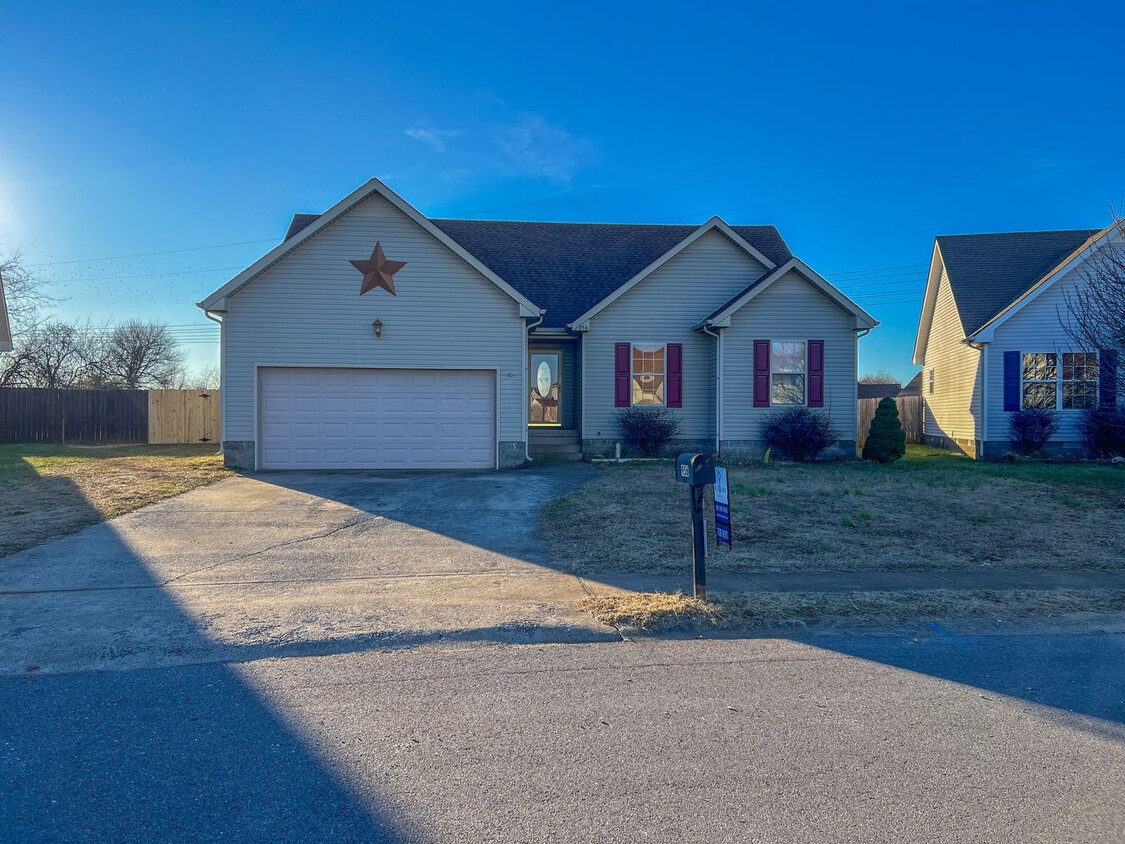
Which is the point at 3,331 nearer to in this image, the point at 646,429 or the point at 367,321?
the point at 367,321

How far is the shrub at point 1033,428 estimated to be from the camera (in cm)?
1817

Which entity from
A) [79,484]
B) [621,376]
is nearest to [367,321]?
[79,484]

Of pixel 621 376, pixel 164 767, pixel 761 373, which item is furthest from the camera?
pixel 621 376

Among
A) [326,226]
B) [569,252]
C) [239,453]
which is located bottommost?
[239,453]

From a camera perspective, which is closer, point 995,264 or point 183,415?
point 995,264

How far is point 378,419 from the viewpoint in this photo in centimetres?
1523

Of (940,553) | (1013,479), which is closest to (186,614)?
(940,553)

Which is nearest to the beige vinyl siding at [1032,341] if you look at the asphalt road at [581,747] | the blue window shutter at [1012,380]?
the blue window shutter at [1012,380]

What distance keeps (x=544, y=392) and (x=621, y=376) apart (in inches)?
108

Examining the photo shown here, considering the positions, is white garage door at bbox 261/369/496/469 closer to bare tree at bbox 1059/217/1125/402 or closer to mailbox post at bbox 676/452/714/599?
mailbox post at bbox 676/452/714/599

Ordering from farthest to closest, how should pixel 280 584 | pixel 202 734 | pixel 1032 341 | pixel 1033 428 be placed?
1. pixel 1032 341
2. pixel 1033 428
3. pixel 280 584
4. pixel 202 734

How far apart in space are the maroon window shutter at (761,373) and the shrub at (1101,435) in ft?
27.0

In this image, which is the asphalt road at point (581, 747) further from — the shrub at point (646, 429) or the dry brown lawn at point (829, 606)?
the shrub at point (646, 429)

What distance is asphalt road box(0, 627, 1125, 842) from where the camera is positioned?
9.61 ft
